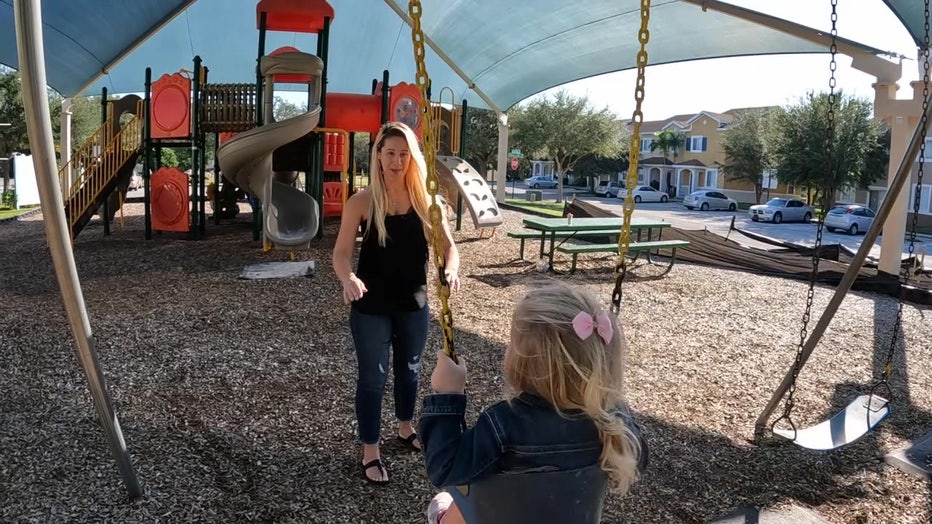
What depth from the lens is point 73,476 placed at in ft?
9.18

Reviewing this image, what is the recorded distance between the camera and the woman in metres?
2.57

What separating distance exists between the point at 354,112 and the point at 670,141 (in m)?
47.9

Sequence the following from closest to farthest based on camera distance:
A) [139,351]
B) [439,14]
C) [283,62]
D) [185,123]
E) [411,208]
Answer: [411,208] → [139,351] → [283,62] → [185,123] → [439,14]

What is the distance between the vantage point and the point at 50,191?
2.28 metres

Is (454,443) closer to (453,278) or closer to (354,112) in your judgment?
(453,278)

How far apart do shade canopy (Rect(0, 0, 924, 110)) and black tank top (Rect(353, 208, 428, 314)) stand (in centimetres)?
808

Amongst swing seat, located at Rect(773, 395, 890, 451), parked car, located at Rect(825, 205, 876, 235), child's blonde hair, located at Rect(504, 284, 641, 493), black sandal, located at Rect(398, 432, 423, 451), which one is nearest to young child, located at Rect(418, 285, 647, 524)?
child's blonde hair, located at Rect(504, 284, 641, 493)

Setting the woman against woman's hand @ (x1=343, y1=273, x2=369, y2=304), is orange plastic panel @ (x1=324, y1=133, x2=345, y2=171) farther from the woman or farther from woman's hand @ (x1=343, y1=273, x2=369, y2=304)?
woman's hand @ (x1=343, y1=273, x2=369, y2=304)

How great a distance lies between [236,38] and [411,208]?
15.3m

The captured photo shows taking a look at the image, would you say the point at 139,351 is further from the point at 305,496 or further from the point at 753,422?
the point at 753,422

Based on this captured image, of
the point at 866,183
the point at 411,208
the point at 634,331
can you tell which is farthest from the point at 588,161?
the point at 411,208

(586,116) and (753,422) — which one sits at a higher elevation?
(586,116)

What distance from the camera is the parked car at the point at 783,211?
95.8 ft

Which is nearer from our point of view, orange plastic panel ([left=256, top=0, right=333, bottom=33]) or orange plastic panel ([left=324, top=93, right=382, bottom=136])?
orange plastic panel ([left=256, top=0, right=333, bottom=33])
